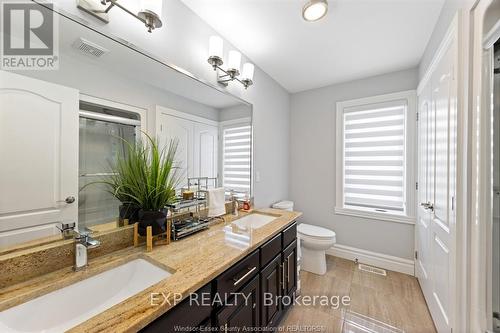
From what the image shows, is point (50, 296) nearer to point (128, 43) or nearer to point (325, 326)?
point (128, 43)

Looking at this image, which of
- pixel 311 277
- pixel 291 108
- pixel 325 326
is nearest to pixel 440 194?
pixel 325 326

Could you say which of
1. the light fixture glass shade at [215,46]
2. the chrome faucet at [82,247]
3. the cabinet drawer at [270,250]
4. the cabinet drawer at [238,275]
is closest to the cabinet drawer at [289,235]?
the cabinet drawer at [270,250]

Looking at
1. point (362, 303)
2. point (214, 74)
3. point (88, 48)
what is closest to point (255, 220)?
point (362, 303)

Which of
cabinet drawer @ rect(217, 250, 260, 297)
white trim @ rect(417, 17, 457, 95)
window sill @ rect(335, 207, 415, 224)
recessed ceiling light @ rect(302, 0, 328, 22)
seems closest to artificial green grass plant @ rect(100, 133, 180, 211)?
cabinet drawer @ rect(217, 250, 260, 297)

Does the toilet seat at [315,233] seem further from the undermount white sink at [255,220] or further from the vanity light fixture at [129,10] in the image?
the vanity light fixture at [129,10]

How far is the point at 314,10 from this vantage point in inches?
56.1

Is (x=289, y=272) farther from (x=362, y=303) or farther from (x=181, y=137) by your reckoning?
(x=181, y=137)

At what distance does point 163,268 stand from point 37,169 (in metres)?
0.67

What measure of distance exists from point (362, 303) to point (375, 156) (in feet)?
5.48

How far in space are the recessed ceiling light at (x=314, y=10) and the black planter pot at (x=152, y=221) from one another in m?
1.66

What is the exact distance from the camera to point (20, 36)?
800 millimetres

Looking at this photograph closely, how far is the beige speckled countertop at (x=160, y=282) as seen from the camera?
599 millimetres

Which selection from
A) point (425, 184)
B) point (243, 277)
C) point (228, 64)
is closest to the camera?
point (243, 277)

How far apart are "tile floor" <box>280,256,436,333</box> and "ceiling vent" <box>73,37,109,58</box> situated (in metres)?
2.16
